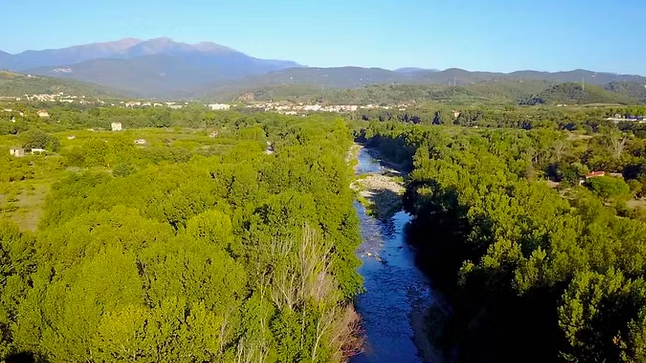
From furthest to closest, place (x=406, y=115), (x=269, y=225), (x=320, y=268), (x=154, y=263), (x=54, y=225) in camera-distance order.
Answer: (x=406, y=115) < (x=54, y=225) < (x=269, y=225) < (x=320, y=268) < (x=154, y=263)

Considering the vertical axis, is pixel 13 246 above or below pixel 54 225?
Answer: above

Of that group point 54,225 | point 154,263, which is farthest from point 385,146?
point 154,263

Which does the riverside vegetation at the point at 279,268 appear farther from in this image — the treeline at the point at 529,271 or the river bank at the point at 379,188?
the river bank at the point at 379,188

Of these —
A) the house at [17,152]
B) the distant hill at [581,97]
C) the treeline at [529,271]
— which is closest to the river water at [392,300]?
the treeline at [529,271]

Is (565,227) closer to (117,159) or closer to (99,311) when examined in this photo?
(99,311)

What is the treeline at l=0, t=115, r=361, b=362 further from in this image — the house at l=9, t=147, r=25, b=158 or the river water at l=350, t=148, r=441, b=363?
the house at l=9, t=147, r=25, b=158

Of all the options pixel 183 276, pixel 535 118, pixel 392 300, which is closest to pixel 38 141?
pixel 392 300

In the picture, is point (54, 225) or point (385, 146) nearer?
point (54, 225)
